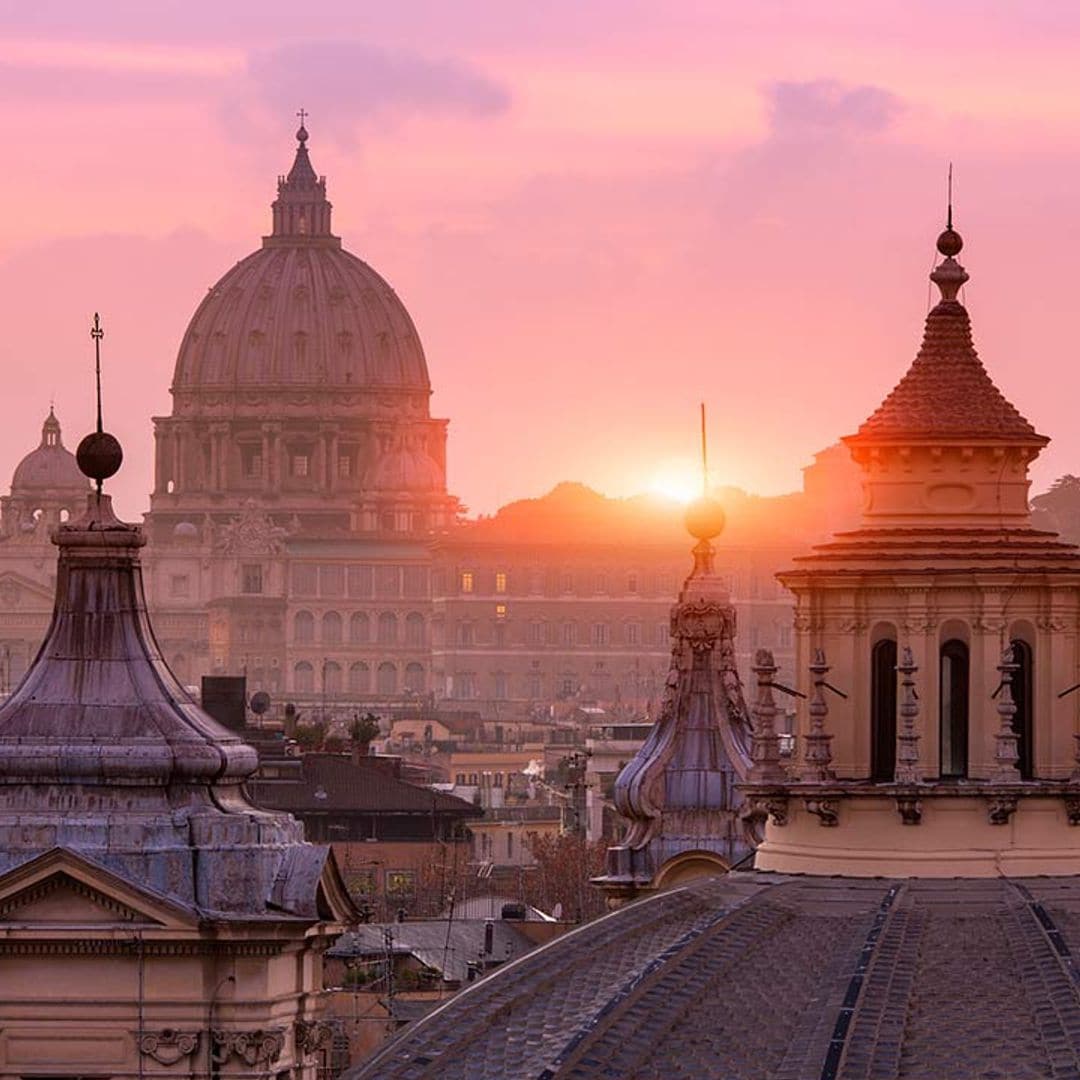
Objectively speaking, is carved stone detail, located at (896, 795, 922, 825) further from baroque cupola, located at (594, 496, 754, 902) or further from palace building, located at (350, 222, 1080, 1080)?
baroque cupola, located at (594, 496, 754, 902)

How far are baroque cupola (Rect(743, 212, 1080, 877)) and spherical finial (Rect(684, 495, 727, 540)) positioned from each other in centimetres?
1367

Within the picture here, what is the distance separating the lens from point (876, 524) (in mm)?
24141

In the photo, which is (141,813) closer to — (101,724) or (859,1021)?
(101,724)

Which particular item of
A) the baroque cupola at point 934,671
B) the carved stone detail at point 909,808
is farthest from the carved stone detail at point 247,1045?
the carved stone detail at point 909,808

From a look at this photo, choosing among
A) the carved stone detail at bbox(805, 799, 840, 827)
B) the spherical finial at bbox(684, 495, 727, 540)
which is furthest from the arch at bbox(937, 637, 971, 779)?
the spherical finial at bbox(684, 495, 727, 540)

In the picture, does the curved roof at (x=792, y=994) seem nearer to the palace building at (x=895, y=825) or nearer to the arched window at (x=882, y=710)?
the palace building at (x=895, y=825)

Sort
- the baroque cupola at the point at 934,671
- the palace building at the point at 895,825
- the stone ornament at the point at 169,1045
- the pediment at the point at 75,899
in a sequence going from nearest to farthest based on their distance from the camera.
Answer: the palace building at the point at 895,825 < the baroque cupola at the point at 934,671 < the stone ornament at the point at 169,1045 < the pediment at the point at 75,899

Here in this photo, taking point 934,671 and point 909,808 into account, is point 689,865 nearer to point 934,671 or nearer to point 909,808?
point 934,671

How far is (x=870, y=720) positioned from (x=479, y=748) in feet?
565

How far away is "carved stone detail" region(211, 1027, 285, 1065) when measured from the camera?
31.8 m

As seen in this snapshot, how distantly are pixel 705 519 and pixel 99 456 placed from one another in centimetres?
386

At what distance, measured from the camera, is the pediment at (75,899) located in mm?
32312

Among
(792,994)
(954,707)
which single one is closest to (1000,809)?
(954,707)

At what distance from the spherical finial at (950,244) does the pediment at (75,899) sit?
8.44 meters
